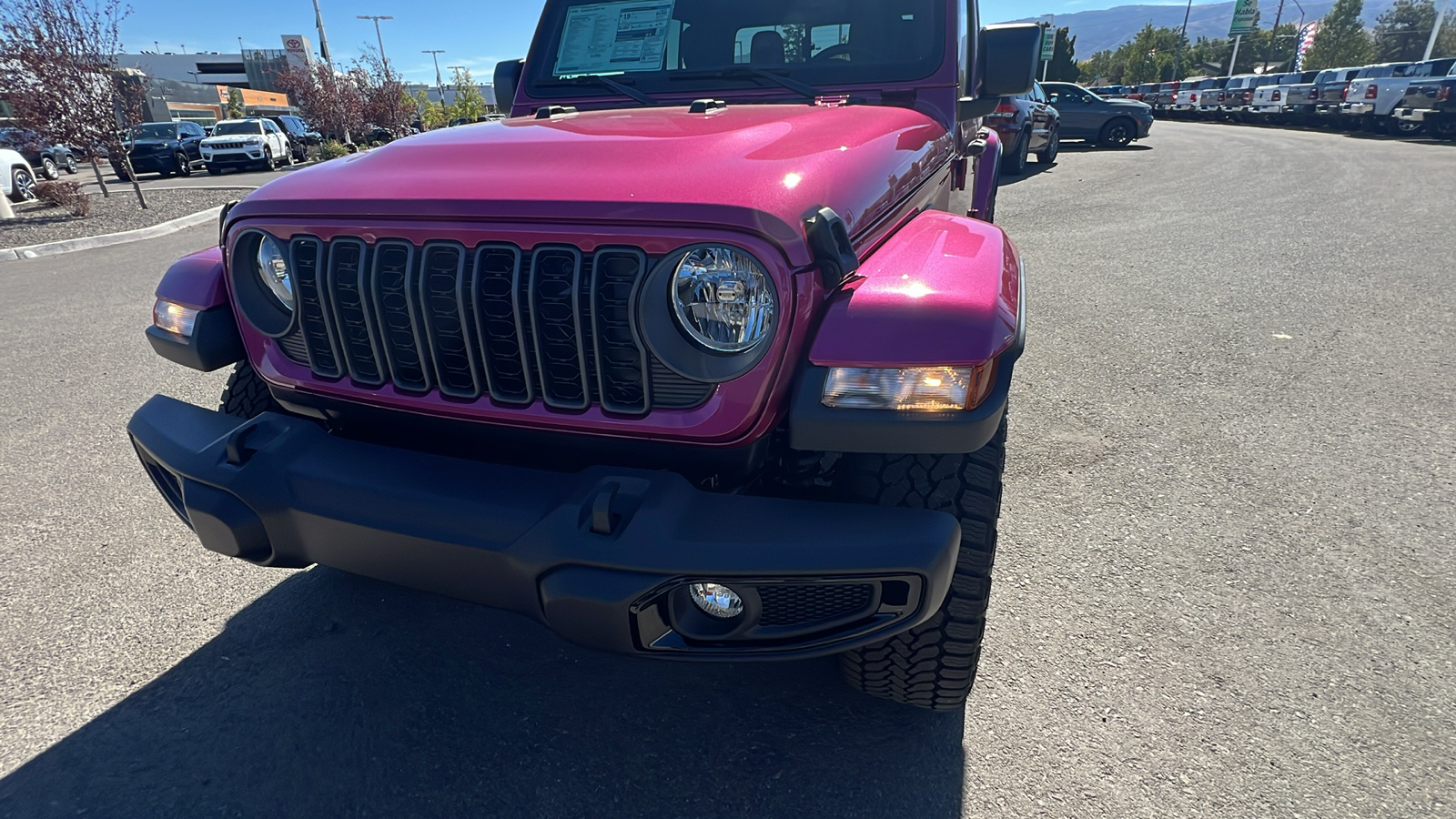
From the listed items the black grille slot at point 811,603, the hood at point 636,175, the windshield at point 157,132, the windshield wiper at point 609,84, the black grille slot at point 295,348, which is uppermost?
the windshield wiper at point 609,84

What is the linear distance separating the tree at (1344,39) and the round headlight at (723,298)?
6980cm

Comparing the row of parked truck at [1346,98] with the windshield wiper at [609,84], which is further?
the row of parked truck at [1346,98]

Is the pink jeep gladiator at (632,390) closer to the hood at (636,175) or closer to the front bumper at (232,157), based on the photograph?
the hood at (636,175)

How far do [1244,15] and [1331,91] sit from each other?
129 feet

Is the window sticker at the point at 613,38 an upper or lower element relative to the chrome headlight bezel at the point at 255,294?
upper

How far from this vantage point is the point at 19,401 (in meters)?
4.40

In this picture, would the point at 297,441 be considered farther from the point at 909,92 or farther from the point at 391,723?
the point at 909,92

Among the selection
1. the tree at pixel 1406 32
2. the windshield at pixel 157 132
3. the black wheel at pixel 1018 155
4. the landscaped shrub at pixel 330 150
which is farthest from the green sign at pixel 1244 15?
the windshield at pixel 157 132

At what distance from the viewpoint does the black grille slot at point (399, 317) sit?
1.80m

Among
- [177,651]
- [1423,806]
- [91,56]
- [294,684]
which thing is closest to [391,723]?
[294,684]

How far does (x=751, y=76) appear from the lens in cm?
295

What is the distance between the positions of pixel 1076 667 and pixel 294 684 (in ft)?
7.28

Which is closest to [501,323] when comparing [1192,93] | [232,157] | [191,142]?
[232,157]

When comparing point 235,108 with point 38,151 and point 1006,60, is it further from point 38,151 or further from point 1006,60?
point 1006,60
